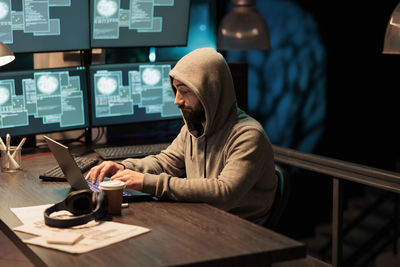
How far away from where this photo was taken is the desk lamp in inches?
161

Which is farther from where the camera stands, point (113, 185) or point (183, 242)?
point (113, 185)

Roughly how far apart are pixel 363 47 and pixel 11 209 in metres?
5.25

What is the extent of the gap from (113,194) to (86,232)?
200 mm

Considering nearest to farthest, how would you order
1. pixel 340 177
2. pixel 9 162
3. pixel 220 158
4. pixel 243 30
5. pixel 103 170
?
1. pixel 103 170
2. pixel 220 158
3. pixel 340 177
4. pixel 9 162
5. pixel 243 30

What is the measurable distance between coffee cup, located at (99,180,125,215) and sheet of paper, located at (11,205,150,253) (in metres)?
0.09

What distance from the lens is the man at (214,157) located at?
7.02ft

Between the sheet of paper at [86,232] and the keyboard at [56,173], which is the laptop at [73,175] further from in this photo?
the sheet of paper at [86,232]

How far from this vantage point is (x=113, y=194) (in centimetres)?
198

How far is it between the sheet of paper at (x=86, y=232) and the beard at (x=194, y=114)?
62 cm

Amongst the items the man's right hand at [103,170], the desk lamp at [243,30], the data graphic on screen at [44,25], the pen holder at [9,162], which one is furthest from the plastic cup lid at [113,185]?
the desk lamp at [243,30]

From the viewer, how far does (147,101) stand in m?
3.62

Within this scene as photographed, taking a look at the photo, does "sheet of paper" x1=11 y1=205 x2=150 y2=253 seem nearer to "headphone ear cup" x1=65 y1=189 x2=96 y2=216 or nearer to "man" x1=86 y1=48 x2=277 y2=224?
"headphone ear cup" x1=65 y1=189 x2=96 y2=216

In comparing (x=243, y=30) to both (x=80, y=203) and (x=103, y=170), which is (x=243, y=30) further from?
(x=80, y=203)

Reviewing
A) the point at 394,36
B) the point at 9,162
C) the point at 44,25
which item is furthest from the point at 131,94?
the point at 394,36
